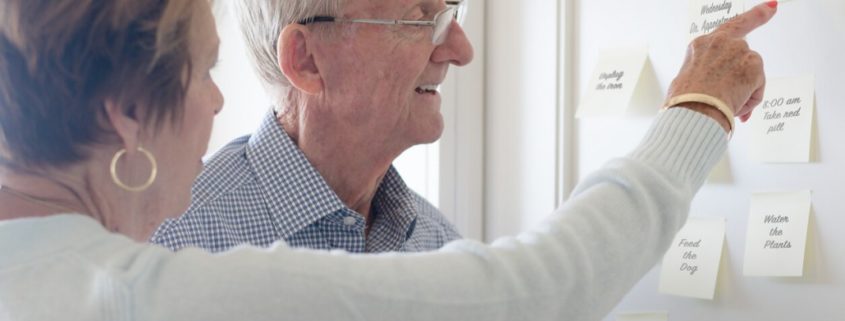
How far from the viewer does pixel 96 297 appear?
83cm

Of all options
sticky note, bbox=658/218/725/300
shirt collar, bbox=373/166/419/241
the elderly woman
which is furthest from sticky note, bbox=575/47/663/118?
the elderly woman

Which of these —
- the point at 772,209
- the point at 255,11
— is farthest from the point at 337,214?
the point at 772,209

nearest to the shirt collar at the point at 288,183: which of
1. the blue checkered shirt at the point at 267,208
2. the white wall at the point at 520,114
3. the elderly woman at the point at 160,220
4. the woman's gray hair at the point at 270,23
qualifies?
the blue checkered shirt at the point at 267,208

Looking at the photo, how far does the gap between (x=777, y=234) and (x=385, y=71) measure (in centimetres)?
61

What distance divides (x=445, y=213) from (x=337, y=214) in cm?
41

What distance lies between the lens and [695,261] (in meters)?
1.45

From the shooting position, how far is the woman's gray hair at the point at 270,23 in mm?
1588

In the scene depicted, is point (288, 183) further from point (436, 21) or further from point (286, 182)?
point (436, 21)

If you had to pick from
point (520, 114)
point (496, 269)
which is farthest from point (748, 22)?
point (520, 114)

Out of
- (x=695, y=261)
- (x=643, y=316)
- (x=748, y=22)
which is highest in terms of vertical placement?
(x=748, y=22)

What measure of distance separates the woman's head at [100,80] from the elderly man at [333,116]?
58 cm

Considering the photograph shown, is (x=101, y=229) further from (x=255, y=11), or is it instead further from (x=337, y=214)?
(x=255, y=11)

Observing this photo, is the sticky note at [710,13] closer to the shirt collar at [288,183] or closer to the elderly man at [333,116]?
the elderly man at [333,116]

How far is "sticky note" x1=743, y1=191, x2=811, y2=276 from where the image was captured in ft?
4.25
